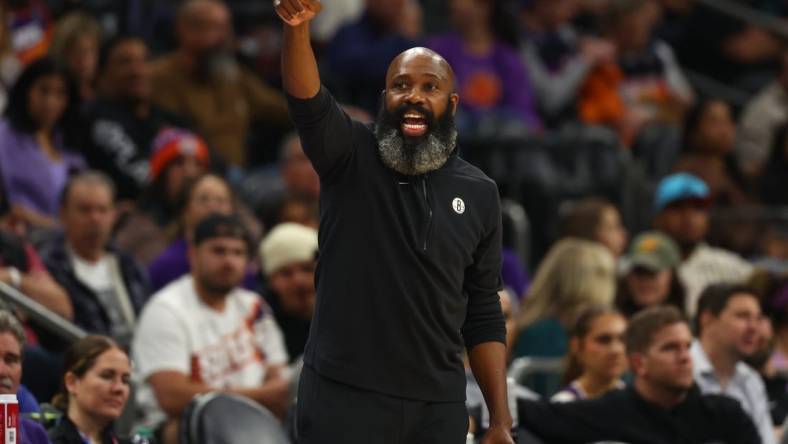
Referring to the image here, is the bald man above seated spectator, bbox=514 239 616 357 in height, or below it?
above

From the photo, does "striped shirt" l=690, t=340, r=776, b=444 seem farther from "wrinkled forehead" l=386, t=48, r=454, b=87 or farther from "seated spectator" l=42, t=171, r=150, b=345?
"wrinkled forehead" l=386, t=48, r=454, b=87

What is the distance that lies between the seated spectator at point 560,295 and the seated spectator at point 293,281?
1.28 m

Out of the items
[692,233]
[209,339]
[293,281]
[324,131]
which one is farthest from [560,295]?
[324,131]

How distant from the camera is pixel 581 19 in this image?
14.8 m

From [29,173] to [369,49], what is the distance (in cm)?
303

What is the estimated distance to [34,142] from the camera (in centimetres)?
1005

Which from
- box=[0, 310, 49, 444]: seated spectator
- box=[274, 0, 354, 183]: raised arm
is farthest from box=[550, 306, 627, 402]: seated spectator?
box=[274, 0, 354, 183]: raised arm

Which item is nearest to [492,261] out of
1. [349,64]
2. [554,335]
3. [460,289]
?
[460,289]

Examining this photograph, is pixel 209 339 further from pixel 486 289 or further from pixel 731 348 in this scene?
pixel 486 289

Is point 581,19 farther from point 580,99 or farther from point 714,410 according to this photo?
point 714,410

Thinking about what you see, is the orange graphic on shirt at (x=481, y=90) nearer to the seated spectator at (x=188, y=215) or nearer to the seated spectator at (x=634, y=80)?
the seated spectator at (x=634, y=80)

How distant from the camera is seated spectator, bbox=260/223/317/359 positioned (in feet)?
30.6

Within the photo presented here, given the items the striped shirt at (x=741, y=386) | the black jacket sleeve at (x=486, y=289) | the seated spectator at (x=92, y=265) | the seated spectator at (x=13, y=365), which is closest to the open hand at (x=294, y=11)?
the black jacket sleeve at (x=486, y=289)

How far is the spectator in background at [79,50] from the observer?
10867 millimetres
